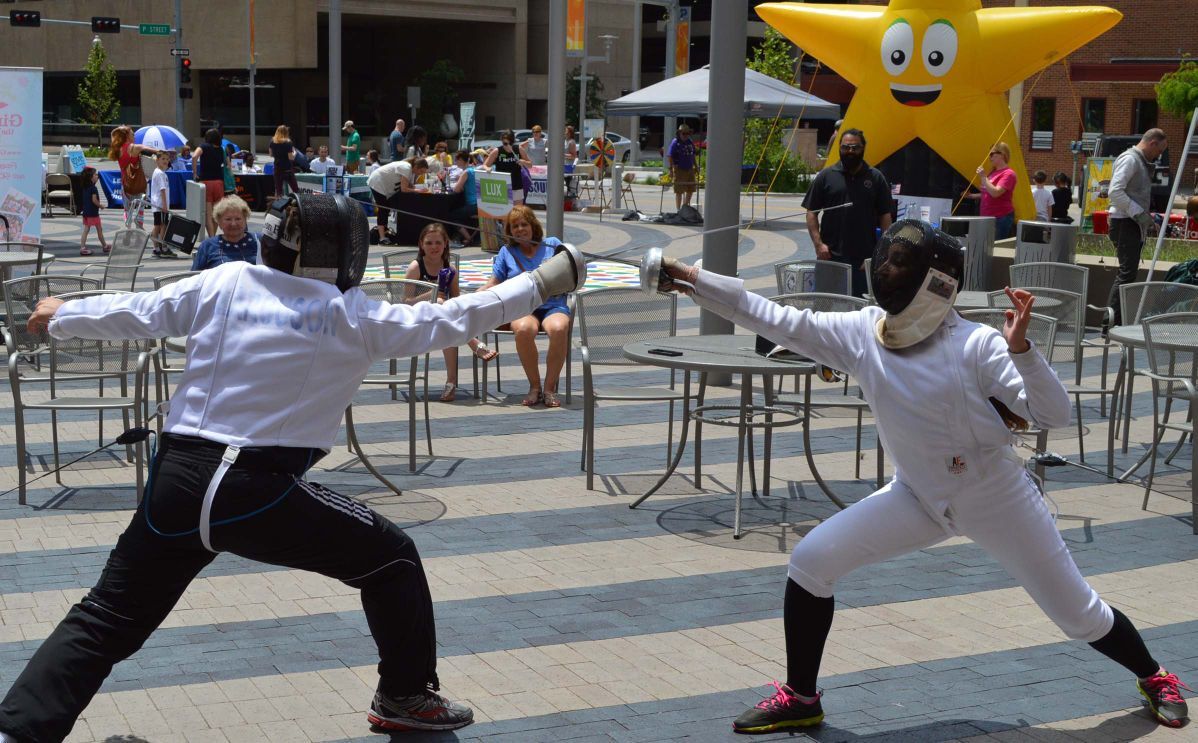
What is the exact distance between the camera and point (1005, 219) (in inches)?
653

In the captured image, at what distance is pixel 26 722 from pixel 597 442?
5447mm

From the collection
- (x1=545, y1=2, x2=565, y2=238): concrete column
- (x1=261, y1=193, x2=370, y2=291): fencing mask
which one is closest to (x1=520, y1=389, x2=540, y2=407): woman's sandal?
(x1=545, y1=2, x2=565, y2=238): concrete column

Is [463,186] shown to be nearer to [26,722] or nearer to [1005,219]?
[1005,219]

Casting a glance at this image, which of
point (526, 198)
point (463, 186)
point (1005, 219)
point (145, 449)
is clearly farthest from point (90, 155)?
point (145, 449)

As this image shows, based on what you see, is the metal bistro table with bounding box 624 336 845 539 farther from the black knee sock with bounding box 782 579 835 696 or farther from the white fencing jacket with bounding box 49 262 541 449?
the white fencing jacket with bounding box 49 262 541 449

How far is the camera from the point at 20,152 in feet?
50.5

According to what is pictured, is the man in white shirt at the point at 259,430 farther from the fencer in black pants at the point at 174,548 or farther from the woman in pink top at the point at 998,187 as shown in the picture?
the woman in pink top at the point at 998,187

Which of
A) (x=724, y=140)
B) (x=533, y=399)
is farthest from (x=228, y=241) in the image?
(x=724, y=140)

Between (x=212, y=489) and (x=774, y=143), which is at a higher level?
(x=774, y=143)

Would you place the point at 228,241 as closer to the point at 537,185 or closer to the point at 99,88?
the point at 537,185

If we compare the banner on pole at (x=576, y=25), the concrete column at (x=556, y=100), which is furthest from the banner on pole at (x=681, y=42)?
the concrete column at (x=556, y=100)

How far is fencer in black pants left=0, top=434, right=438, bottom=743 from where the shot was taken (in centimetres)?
370

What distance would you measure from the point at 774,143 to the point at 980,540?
28.7 meters

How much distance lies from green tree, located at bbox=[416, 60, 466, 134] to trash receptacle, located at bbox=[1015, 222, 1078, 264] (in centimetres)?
5272
